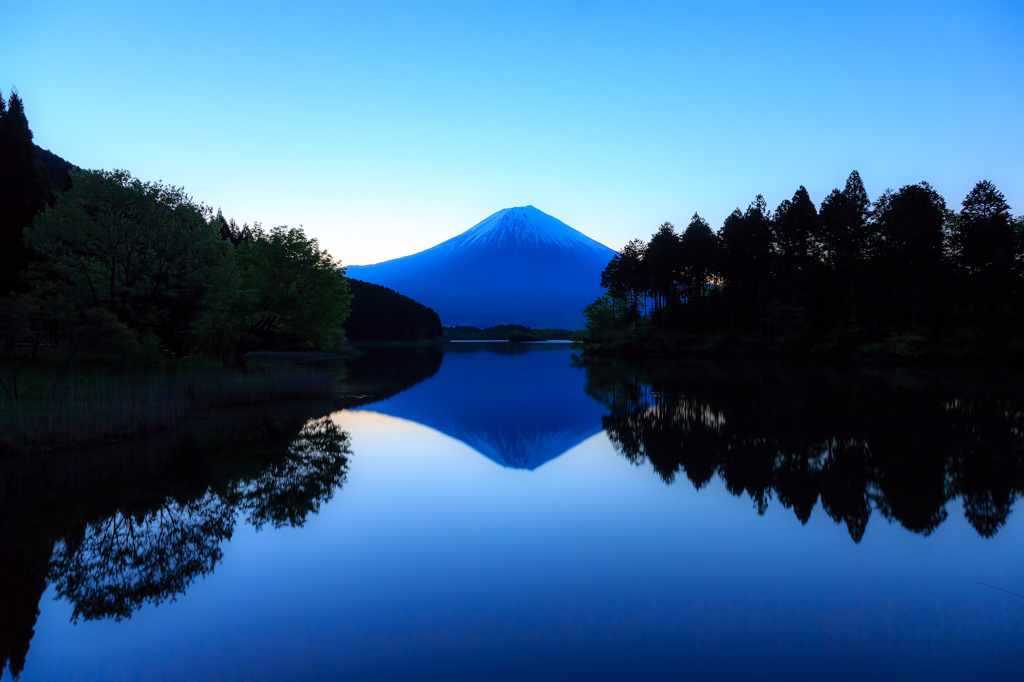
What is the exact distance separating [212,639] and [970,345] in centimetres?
5353

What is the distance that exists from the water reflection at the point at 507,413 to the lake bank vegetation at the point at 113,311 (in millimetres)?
5294

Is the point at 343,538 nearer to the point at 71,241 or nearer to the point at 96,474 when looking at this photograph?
the point at 96,474

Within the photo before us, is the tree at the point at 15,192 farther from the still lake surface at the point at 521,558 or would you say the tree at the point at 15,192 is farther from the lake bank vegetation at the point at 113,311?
the still lake surface at the point at 521,558

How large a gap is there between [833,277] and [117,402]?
191ft

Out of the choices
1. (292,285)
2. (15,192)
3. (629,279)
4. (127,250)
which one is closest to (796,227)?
(629,279)

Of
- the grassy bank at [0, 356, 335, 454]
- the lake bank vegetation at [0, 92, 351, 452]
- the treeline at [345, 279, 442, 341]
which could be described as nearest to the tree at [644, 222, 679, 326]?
the lake bank vegetation at [0, 92, 351, 452]

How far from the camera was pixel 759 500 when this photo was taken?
9.45m

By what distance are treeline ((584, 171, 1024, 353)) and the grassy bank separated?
152ft

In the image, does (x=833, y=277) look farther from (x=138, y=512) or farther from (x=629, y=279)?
(x=138, y=512)

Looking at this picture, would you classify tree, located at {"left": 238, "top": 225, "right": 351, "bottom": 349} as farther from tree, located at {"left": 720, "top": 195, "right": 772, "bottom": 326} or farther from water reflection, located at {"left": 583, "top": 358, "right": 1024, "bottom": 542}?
tree, located at {"left": 720, "top": 195, "right": 772, "bottom": 326}

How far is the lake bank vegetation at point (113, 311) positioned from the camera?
14352mm

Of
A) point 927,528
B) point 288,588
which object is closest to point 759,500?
point 927,528

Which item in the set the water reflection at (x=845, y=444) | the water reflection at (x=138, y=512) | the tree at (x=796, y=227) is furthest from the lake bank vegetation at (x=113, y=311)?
the tree at (x=796, y=227)

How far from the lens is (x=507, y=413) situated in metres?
Result: 21.1
